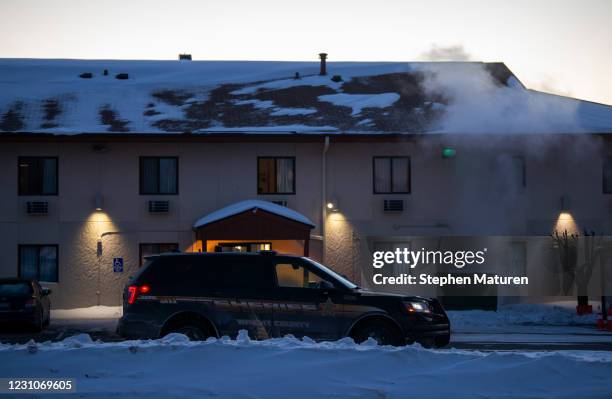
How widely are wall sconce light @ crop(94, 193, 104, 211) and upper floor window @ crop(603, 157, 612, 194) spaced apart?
16.6 meters

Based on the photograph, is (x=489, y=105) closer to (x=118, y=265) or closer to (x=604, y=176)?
(x=604, y=176)

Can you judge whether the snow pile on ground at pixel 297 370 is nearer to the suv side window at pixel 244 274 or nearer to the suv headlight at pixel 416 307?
the suv headlight at pixel 416 307

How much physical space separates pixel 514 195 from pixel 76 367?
64.8 feet

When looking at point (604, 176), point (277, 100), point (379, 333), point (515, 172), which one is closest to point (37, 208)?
point (277, 100)

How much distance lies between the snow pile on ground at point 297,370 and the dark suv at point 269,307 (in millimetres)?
2111

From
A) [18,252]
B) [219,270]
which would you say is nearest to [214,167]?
[18,252]

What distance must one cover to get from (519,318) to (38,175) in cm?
1570

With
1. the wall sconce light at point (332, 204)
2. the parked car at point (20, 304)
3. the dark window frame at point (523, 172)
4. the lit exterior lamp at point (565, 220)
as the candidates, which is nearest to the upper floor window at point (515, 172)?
the dark window frame at point (523, 172)

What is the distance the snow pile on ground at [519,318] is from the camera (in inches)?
883

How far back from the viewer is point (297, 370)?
1016cm

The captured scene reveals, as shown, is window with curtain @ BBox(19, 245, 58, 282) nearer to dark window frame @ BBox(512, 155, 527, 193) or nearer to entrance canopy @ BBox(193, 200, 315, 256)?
entrance canopy @ BBox(193, 200, 315, 256)

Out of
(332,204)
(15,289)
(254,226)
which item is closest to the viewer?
(15,289)

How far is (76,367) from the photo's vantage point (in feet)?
34.1

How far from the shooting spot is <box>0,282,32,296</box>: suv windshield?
66.4ft
